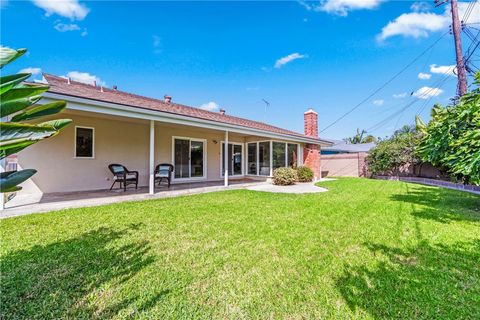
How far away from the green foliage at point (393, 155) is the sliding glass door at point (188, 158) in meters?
12.2

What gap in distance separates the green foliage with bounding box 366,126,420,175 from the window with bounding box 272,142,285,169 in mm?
7352

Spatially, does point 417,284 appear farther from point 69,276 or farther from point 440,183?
point 440,183

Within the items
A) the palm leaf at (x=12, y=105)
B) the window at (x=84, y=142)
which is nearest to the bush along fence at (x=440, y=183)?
the palm leaf at (x=12, y=105)

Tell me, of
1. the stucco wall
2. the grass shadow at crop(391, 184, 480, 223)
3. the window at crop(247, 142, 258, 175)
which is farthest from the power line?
the stucco wall

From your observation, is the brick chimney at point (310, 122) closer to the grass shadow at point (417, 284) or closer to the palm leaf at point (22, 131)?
the grass shadow at point (417, 284)

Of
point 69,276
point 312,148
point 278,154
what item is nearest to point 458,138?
point 278,154

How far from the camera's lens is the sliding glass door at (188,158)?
11760 millimetres

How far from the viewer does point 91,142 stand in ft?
29.6

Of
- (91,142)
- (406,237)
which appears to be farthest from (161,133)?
(406,237)

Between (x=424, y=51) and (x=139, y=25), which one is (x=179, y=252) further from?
(x=424, y=51)

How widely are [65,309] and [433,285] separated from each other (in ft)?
13.6

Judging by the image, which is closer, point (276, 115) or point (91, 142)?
point (91, 142)

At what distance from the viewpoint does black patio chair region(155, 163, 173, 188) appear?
9.59 meters

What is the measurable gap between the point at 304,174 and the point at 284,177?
229 cm
